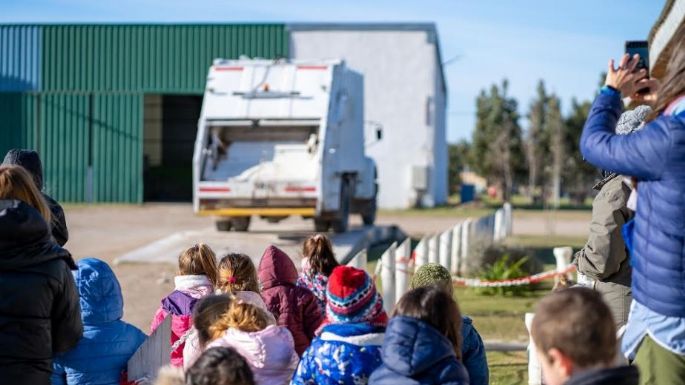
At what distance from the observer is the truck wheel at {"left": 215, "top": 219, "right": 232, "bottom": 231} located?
21.3 meters

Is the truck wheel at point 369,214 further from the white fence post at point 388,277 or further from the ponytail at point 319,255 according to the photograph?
the ponytail at point 319,255

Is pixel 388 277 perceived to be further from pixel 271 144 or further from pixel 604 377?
pixel 271 144

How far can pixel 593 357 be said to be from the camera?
331cm

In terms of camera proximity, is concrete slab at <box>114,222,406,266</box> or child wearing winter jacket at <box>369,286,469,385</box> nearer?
child wearing winter jacket at <box>369,286,469,385</box>

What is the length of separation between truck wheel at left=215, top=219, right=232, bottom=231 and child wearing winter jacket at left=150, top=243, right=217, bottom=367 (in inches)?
595

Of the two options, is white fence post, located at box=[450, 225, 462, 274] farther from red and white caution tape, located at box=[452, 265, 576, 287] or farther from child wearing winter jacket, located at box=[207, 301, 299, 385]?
child wearing winter jacket, located at box=[207, 301, 299, 385]

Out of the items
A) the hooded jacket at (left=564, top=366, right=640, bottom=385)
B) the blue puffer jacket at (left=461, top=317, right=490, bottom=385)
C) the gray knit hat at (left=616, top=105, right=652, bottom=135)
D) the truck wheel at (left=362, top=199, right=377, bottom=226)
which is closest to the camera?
the hooded jacket at (left=564, top=366, right=640, bottom=385)

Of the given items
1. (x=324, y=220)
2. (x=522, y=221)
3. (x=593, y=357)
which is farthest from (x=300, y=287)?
(x=522, y=221)

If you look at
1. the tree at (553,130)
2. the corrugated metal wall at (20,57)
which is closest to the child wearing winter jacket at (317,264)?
the corrugated metal wall at (20,57)

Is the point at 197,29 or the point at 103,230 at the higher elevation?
the point at 197,29

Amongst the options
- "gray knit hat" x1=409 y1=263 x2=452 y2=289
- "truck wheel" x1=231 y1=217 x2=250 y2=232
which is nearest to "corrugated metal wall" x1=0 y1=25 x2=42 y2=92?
"truck wheel" x1=231 y1=217 x2=250 y2=232

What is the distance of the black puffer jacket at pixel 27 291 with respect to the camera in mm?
4203

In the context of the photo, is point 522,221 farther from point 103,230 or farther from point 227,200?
point 227,200

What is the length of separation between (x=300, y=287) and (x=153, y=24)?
109ft
